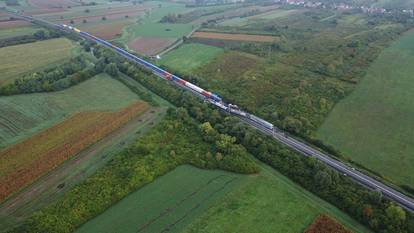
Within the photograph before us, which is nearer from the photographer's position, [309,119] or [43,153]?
[43,153]

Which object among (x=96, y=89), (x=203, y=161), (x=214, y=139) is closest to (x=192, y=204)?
(x=203, y=161)

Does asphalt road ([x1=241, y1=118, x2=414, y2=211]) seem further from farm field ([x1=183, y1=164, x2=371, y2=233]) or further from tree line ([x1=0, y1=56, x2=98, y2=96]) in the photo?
tree line ([x1=0, y1=56, x2=98, y2=96])

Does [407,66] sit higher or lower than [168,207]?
higher

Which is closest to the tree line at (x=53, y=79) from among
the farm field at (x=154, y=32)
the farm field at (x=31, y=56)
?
the farm field at (x=31, y=56)

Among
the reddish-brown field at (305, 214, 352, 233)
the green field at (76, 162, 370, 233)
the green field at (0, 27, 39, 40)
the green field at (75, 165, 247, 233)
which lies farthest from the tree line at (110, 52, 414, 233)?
the green field at (0, 27, 39, 40)

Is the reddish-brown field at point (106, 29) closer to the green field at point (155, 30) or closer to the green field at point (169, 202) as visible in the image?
the green field at point (155, 30)

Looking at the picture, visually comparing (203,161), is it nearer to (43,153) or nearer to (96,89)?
(43,153)
